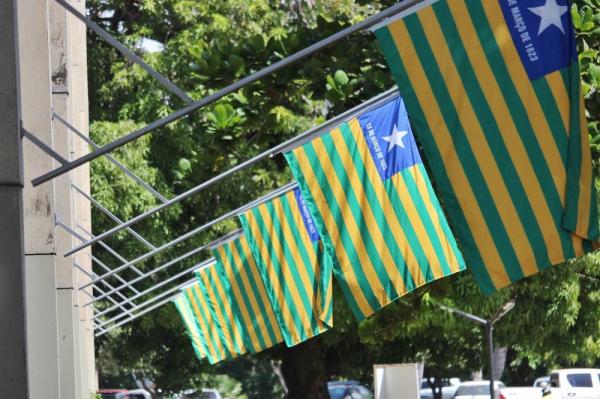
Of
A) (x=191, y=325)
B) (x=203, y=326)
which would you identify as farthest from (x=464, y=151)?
(x=191, y=325)

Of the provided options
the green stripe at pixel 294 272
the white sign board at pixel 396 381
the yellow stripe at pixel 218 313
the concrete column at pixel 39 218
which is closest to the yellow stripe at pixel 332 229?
the concrete column at pixel 39 218

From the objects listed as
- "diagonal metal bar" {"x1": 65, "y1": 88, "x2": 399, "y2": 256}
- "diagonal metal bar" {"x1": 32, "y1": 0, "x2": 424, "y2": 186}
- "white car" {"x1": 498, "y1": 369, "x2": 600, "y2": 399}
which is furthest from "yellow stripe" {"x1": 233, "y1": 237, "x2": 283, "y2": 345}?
"white car" {"x1": 498, "y1": 369, "x2": 600, "y2": 399}

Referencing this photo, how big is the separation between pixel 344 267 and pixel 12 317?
4.84 m

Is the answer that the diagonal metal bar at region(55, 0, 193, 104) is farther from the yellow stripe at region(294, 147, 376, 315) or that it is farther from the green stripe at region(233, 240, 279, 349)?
the green stripe at region(233, 240, 279, 349)

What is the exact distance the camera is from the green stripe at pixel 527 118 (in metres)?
8.64

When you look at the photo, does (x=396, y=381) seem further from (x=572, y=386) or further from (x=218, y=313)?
(x=572, y=386)

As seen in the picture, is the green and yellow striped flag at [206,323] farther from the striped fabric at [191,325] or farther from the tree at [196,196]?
the tree at [196,196]

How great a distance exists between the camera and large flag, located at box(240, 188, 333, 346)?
581 inches

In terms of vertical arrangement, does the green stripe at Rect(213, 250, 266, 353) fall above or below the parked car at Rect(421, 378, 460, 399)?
below

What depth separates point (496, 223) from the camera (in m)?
8.98

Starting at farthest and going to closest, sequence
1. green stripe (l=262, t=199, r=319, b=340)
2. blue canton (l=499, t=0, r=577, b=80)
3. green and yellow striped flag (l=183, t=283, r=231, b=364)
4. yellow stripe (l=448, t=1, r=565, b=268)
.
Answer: green and yellow striped flag (l=183, t=283, r=231, b=364) → green stripe (l=262, t=199, r=319, b=340) → yellow stripe (l=448, t=1, r=565, b=268) → blue canton (l=499, t=0, r=577, b=80)

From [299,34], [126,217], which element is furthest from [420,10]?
[126,217]

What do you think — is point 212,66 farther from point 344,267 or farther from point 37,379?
point 37,379

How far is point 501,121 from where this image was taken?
28.9ft
